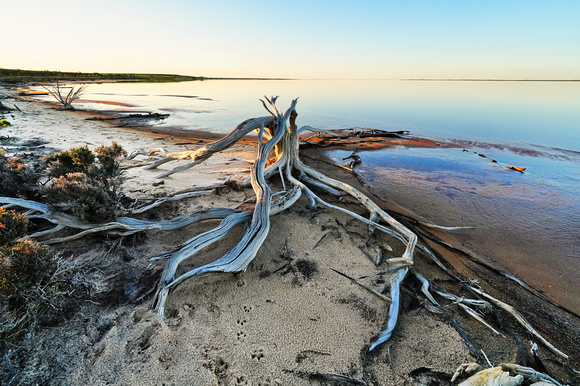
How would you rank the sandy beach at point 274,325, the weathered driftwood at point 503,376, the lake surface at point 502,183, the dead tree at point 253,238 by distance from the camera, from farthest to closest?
the lake surface at point 502,183, the dead tree at point 253,238, the sandy beach at point 274,325, the weathered driftwood at point 503,376

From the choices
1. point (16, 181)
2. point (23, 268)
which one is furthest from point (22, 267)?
point (16, 181)

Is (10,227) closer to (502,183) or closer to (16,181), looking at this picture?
(16,181)

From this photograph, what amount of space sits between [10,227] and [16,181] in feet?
5.67

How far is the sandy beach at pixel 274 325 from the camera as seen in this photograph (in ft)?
6.66

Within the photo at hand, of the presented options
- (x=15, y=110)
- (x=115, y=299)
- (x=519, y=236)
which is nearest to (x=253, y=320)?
(x=115, y=299)

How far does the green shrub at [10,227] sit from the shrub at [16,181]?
1326 mm

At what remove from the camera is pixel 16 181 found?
3.80 m

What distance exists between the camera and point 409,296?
9.65 feet

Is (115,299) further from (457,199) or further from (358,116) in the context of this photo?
(358,116)

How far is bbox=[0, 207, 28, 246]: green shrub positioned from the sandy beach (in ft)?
1.51

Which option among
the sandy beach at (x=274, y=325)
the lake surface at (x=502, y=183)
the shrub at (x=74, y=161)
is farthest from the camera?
the shrub at (x=74, y=161)

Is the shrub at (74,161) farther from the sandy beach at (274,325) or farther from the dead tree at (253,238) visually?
the sandy beach at (274,325)

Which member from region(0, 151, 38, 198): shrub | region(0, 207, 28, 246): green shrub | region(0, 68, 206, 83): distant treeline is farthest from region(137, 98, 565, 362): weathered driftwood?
region(0, 68, 206, 83): distant treeline

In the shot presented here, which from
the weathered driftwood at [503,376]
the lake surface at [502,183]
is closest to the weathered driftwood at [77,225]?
the weathered driftwood at [503,376]
